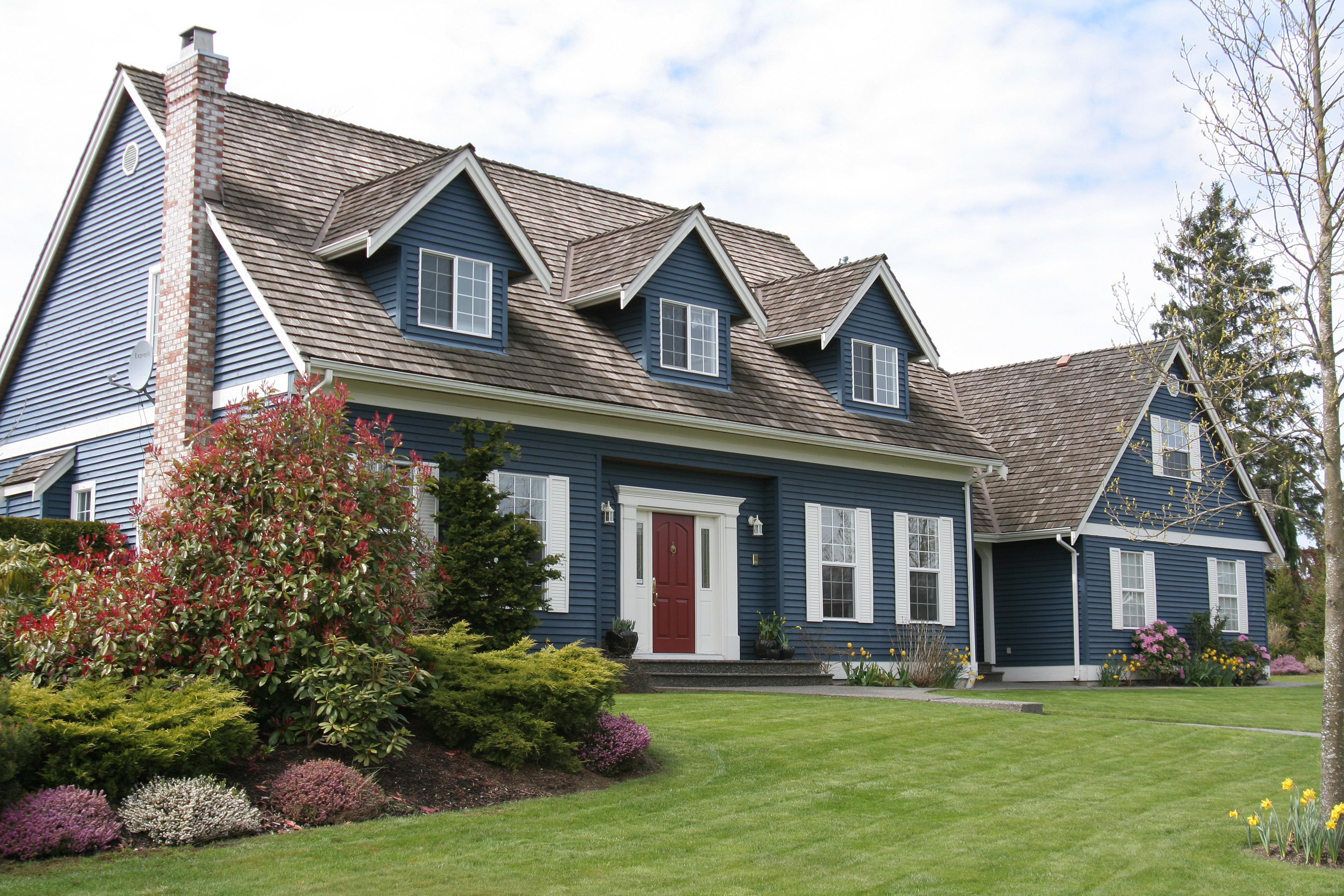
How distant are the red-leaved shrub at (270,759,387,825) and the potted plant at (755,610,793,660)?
11331mm

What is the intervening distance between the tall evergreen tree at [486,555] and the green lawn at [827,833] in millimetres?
2631

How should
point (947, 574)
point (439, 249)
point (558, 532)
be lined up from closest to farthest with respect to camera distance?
point (439, 249)
point (558, 532)
point (947, 574)

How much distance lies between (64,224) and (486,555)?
9.32 meters

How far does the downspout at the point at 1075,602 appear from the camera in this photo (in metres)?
24.9

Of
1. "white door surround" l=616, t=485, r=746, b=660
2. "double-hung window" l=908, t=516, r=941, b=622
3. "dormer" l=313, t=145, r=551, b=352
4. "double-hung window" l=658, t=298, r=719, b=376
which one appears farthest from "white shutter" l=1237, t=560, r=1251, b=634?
"dormer" l=313, t=145, r=551, b=352

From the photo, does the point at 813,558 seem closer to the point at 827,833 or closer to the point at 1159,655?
the point at 1159,655

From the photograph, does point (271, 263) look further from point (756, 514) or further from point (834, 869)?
point (834, 869)

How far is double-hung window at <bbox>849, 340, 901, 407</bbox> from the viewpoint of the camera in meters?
22.0

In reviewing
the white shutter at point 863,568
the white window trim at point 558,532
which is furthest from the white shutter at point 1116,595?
the white window trim at point 558,532

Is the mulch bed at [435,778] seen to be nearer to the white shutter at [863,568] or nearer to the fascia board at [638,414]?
the fascia board at [638,414]

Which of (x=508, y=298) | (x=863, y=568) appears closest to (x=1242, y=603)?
(x=863, y=568)

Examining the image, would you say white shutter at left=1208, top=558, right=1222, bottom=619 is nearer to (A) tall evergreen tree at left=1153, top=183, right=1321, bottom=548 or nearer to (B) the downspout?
(B) the downspout

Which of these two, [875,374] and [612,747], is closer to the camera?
[612,747]

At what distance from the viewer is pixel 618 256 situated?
1956 cm
